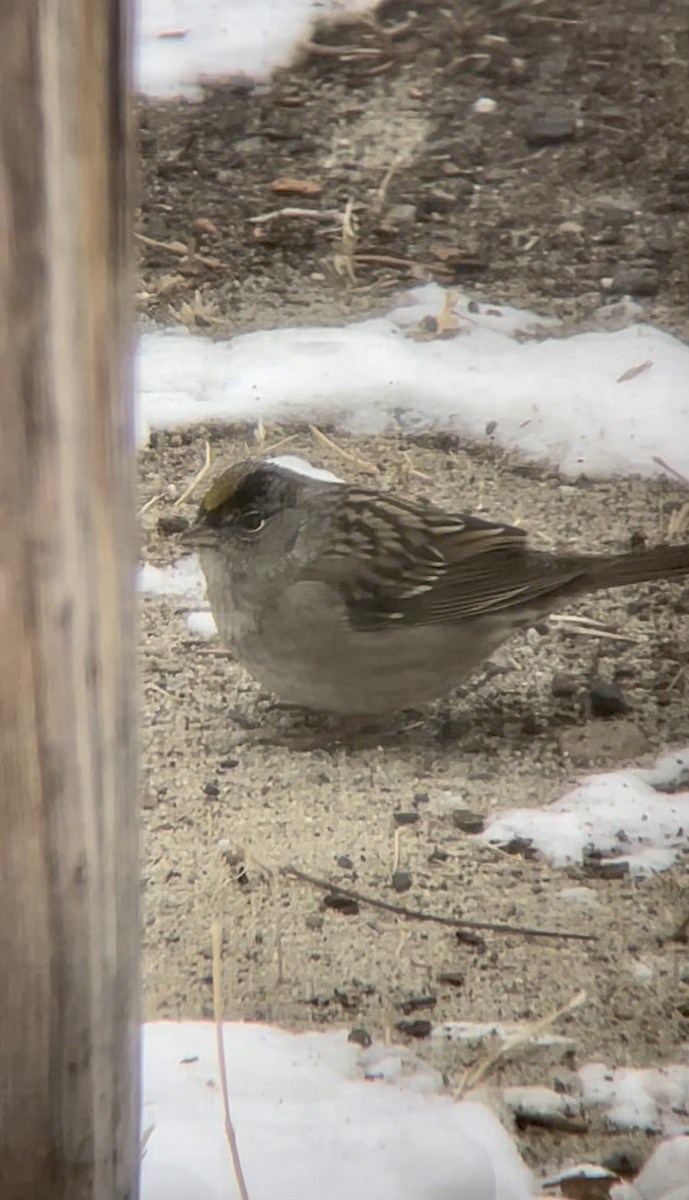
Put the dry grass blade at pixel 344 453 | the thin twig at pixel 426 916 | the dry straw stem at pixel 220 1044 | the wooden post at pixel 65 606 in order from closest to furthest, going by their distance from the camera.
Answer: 1. the wooden post at pixel 65 606
2. the dry straw stem at pixel 220 1044
3. the thin twig at pixel 426 916
4. the dry grass blade at pixel 344 453

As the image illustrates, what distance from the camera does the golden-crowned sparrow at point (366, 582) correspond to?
4.22ft

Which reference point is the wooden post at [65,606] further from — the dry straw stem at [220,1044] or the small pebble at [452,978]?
the small pebble at [452,978]

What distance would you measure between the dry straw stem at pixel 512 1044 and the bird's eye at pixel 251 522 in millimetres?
510

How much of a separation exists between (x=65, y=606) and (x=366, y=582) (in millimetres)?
683

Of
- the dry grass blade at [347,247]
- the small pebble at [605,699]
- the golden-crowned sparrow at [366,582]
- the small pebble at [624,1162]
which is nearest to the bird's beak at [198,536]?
the golden-crowned sparrow at [366,582]

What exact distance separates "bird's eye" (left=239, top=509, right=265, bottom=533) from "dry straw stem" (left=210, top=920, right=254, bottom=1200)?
37 centimetres

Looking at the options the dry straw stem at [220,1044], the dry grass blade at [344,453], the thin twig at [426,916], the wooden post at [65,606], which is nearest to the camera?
the wooden post at [65,606]

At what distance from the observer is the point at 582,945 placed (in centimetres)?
117

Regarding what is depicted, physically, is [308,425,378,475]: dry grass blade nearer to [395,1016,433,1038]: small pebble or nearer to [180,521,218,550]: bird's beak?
[180,521,218,550]: bird's beak

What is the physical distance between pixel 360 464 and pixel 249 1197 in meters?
0.66

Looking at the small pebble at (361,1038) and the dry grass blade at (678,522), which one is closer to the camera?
the small pebble at (361,1038)

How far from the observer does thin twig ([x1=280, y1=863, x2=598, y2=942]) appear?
117 centimetres

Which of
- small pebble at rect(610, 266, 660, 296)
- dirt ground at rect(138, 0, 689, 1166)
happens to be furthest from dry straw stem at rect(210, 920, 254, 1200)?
small pebble at rect(610, 266, 660, 296)

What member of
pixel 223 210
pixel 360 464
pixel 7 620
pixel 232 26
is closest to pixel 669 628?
pixel 360 464
